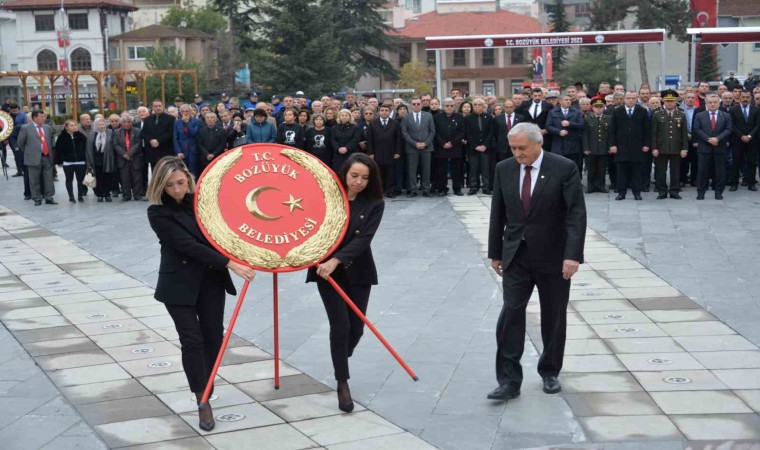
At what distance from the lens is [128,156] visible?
1872cm

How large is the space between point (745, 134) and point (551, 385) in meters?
11.7

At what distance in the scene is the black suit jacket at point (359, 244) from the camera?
677cm

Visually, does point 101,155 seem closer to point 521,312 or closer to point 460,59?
point 521,312

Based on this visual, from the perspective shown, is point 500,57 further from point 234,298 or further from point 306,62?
A: point 234,298

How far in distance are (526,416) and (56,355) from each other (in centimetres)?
399

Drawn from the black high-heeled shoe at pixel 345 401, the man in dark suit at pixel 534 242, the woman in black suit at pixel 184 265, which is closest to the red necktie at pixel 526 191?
the man in dark suit at pixel 534 242

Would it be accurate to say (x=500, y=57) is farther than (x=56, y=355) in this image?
Yes

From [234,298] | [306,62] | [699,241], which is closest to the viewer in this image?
[234,298]

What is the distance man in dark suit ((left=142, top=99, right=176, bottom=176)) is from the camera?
18.8 m

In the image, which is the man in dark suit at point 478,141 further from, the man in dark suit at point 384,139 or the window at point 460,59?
the window at point 460,59

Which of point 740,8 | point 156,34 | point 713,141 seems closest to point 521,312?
point 713,141

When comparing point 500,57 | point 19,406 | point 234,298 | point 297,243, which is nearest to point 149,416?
point 19,406

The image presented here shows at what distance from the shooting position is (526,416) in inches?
257

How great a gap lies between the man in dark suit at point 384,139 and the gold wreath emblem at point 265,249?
10.8m
